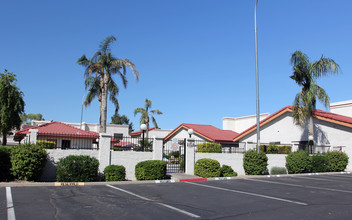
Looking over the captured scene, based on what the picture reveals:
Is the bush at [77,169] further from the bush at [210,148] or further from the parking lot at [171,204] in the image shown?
the bush at [210,148]

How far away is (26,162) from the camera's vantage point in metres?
13.0

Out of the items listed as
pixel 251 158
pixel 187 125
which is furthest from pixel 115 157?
pixel 187 125

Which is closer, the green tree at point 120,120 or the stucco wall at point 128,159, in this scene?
the stucco wall at point 128,159

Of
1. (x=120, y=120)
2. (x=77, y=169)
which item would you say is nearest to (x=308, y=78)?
(x=77, y=169)

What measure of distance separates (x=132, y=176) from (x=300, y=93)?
1583cm

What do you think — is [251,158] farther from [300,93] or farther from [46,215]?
[46,215]

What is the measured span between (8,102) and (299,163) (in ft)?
78.1

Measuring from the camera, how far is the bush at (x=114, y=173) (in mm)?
14930

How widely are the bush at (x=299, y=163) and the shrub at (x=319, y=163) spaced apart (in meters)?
0.61

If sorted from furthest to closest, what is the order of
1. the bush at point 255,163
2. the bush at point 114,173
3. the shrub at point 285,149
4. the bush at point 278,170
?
the shrub at point 285,149
the bush at point 278,170
the bush at point 255,163
the bush at point 114,173

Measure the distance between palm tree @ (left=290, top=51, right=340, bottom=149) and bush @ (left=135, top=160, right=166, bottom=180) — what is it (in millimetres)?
14148

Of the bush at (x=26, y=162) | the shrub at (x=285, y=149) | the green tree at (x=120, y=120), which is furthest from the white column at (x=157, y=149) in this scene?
the green tree at (x=120, y=120)

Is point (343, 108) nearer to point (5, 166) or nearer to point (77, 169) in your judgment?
point (77, 169)

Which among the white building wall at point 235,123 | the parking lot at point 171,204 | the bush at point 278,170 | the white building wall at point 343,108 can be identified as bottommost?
the bush at point 278,170
